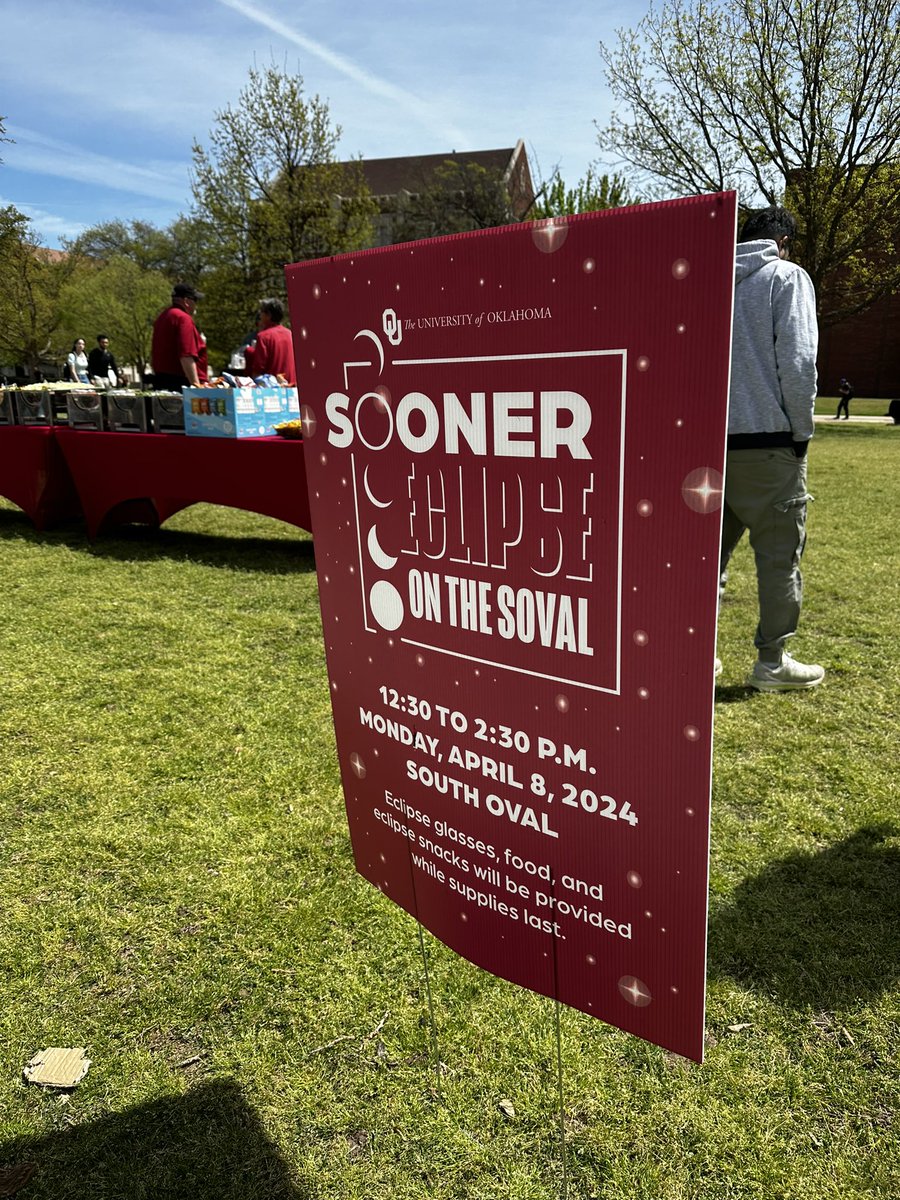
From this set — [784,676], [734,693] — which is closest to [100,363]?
[734,693]

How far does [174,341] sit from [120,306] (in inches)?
1863

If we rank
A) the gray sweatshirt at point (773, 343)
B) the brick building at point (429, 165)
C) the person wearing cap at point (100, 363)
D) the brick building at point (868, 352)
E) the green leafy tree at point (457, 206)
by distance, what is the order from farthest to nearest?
the brick building at point (429, 165) < the brick building at point (868, 352) < the green leafy tree at point (457, 206) < the person wearing cap at point (100, 363) < the gray sweatshirt at point (773, 343)

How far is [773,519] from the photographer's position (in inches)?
141

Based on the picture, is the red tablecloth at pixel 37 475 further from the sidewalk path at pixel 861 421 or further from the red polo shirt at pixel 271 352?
the sidewalk path at pixel 861 421

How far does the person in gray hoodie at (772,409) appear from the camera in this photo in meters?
3.20

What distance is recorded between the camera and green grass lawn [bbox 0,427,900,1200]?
1768 millimetres

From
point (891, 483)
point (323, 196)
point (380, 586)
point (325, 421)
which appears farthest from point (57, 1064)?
point (323, 196)

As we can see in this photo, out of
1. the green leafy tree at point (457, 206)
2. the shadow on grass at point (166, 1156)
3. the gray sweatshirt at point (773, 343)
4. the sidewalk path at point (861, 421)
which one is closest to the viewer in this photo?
the shadow on grass at point (166, 1156)

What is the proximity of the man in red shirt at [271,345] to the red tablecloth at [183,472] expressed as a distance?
1060 mm

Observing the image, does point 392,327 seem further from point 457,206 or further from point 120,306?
point 120,306

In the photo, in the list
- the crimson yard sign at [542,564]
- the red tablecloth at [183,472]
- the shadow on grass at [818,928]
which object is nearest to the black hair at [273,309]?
the red tablecloth at [183,472]

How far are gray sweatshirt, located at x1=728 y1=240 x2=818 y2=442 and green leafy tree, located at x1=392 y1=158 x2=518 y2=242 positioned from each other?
31.8 m

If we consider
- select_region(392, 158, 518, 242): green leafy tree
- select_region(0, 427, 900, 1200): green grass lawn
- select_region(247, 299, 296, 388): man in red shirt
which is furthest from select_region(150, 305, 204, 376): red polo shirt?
select_region(392, 158, 518, 242): green leafy tree

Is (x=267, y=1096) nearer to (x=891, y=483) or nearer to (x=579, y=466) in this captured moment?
(x=579, y=466)
